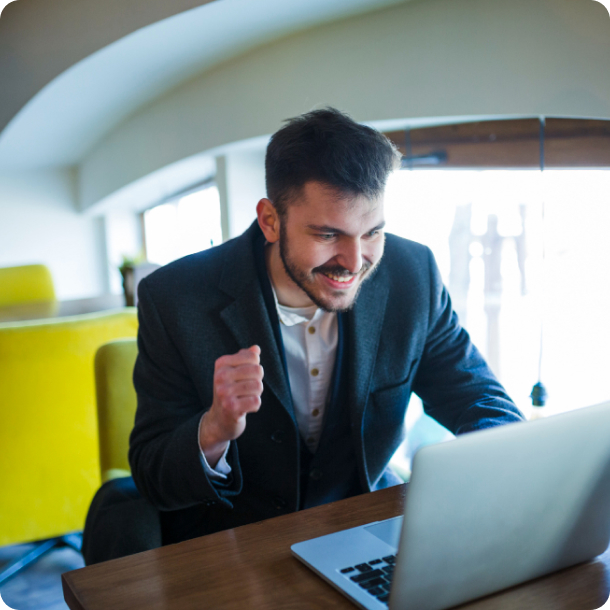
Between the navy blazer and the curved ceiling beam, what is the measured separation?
7.44ft

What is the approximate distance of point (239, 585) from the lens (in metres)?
0.70

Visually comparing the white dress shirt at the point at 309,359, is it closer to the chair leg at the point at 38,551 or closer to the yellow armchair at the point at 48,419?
the yellow armchair at the point at 48,419

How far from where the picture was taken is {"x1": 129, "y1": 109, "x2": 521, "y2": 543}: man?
47.4 inches

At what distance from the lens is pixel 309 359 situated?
1357 mm

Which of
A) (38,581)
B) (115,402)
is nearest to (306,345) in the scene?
(115,402)

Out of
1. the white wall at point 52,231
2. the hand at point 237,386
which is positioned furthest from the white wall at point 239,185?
the white wall at point 52,231

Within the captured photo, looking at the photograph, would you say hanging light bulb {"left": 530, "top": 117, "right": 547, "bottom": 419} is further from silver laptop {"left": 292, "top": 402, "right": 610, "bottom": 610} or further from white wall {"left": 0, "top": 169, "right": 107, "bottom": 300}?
white wall {"left": 0, "top": 169, "right": 107, "bottom": 300}

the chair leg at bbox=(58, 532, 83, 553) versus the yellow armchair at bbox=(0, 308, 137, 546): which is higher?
the yellow armchair at bbox=(0, 308, 137, 546)

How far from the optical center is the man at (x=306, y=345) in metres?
1.20

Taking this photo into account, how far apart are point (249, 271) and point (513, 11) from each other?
1655 mm

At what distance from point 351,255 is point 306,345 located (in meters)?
0.26

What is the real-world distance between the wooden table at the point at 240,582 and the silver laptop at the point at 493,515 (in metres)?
0.02

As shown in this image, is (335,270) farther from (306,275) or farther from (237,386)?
(237,386)

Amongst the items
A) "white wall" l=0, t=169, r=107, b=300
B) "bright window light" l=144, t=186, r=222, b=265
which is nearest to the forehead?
"bright window light" l=144, t=186, r=222, b=265
